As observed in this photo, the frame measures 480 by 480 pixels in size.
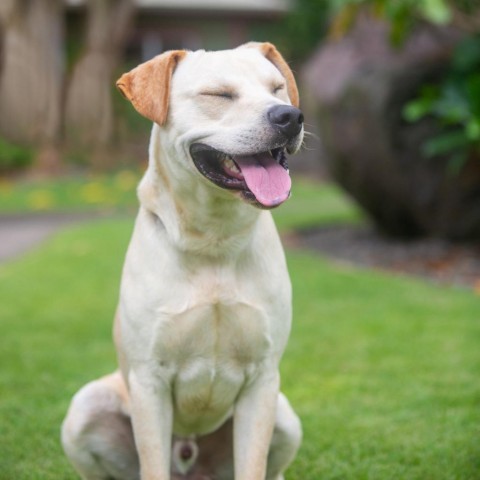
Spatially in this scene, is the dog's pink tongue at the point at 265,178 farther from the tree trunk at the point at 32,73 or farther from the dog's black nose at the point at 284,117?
the tree trunk at the point at 32,73

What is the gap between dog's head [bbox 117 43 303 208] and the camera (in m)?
3.30

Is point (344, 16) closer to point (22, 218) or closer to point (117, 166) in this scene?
point (22, 218)

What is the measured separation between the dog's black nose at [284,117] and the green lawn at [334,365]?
1.82m

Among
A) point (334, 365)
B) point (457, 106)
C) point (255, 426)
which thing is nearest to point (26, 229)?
point (457, 106)

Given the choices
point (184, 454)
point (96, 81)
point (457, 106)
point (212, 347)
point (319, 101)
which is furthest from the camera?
point (96, 81)

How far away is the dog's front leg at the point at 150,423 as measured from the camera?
3.56 metres

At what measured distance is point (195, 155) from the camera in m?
3.41

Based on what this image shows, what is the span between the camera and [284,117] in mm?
3287

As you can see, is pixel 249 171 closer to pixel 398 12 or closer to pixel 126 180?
pixel 398 12

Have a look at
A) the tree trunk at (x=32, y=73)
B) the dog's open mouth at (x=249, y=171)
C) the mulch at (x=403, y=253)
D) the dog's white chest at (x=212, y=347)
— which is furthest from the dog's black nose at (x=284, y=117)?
the tree trunk at (x=32, y=73)

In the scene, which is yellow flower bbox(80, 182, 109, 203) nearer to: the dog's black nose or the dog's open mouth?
the dog's open mouth

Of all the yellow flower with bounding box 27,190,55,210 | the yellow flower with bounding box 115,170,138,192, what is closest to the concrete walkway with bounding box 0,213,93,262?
the yellow flower with bounding box 27,190,55,210

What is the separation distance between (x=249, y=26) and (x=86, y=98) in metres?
5.50

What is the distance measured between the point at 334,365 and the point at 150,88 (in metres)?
3.19
